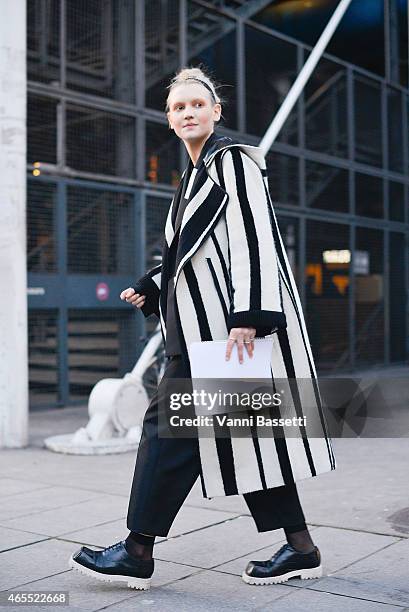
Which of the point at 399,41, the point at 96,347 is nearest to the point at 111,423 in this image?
Answer: the point at 96,347

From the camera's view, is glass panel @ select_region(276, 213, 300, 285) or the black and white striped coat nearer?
the black and white striped coat

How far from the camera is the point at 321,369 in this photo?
45.6 ft

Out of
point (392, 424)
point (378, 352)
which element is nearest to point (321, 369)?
point (378, 352)

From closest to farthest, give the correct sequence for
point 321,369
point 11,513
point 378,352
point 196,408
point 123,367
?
point 196,408, point 11,513, point 123,367, point 321,369, point 378,352

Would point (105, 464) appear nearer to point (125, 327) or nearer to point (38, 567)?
point (38, 567)

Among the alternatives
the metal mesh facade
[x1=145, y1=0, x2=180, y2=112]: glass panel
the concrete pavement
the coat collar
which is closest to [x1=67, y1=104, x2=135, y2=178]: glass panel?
the metal mesh facade

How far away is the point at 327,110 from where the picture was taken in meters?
14.5

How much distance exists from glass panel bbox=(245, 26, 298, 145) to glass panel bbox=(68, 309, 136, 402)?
3768mm

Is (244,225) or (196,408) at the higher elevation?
(244,225)

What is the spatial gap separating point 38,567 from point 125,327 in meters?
7.08

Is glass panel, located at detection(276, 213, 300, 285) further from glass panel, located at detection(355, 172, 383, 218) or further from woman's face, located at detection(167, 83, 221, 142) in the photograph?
woman's face, located at detection(167, 83, 221, 142)

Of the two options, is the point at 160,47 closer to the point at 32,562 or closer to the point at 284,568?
the point at 32,562

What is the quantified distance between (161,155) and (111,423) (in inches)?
196

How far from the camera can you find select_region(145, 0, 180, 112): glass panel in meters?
11.4
